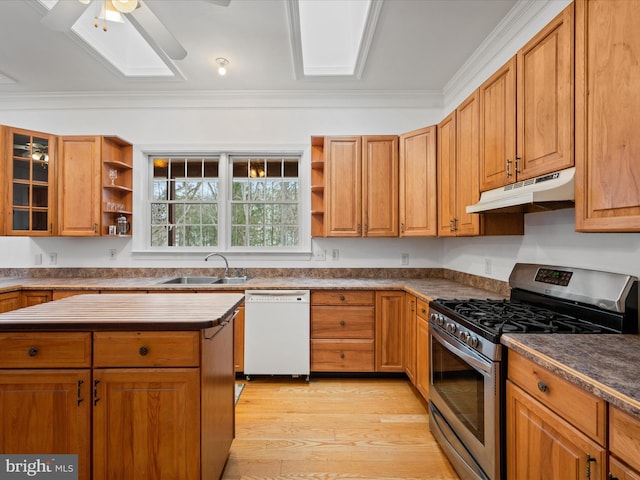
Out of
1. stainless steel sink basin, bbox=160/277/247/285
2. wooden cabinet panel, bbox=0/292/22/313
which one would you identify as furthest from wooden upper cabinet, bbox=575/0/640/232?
wooden cabinet panel, bbox=0/292/22/313

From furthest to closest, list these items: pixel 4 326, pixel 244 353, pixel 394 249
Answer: pixel 394 249 → pixel 244 353 → pixel 4 326

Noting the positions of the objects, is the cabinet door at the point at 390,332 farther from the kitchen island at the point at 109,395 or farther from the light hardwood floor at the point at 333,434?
the kitchen island at the point at 109,395

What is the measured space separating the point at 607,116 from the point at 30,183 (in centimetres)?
442

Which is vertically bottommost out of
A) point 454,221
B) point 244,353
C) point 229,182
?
point 244,353

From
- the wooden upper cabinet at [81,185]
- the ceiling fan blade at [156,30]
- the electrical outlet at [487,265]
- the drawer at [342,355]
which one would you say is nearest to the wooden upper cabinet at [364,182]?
the electrical outlet at [487,265]

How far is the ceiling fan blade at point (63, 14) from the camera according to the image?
167 centimetres

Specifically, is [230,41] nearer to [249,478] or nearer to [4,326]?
[4,326]

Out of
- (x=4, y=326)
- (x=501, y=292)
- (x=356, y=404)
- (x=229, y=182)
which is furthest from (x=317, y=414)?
(x=229, y=182)

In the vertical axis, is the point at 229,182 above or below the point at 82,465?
above

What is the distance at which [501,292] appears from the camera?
252 centimetres

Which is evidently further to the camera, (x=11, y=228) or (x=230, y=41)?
(x=11, y=228)

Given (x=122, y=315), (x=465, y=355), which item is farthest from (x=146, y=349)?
(x=465, y=355)

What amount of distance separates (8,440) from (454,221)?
2975mm

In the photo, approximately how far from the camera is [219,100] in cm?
357
